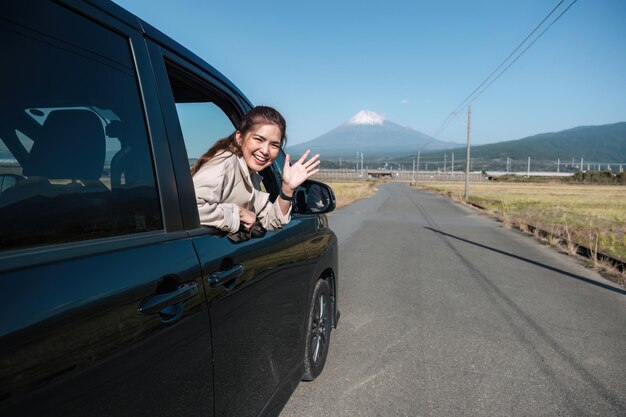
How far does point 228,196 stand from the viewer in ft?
7.00

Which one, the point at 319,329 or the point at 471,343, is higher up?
the point at 319,329

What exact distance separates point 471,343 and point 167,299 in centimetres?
336

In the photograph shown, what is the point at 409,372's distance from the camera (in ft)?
11.1

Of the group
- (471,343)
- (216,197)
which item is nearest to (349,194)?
(471,343)

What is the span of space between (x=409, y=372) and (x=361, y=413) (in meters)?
0.74

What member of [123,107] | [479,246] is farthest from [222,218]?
[479,246]

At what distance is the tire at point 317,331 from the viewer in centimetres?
295

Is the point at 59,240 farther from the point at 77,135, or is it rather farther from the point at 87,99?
the point at 87,99

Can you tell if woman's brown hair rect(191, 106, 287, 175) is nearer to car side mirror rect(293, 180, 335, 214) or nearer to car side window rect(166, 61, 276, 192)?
car side window rect(166, 61, 276, 192)

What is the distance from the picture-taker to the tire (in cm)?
295

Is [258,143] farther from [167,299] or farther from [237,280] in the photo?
[167,299]

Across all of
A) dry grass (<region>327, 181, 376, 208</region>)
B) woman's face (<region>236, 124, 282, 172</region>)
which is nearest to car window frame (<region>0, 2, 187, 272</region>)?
woman's face (<region>236, 124, 282, 172</region>)

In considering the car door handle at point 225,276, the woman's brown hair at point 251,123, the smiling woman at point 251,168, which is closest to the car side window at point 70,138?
the car door handle at point 225,276

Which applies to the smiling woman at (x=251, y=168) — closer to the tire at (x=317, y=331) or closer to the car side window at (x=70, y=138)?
the car side window at (x=70, y=138)
